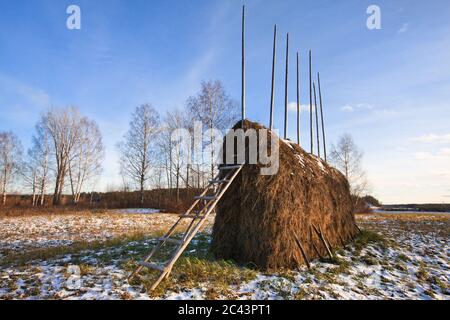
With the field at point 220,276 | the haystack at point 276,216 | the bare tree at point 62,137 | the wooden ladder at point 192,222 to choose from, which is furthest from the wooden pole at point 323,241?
the bare tree at point 62,137

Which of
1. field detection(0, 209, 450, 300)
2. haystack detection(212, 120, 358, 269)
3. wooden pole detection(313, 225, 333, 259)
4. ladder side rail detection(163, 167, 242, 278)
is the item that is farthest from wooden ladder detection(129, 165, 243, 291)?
wooden pole detection(313, 225, 333, 259)

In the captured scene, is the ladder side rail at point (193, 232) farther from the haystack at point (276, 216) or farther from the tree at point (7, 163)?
the tree at point (7, 163)

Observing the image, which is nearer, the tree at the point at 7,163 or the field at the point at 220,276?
the field at the point at 220,276

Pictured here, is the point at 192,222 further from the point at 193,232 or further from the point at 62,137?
the point at 62,137

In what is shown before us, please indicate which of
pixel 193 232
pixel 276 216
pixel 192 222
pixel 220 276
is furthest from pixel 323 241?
pixel 193 232

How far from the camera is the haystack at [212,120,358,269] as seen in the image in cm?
569

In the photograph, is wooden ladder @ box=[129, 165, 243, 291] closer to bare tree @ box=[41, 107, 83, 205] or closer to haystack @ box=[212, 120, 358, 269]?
haystack @ box=[212, 120, 358, 269]

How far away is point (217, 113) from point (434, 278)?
17.3 m

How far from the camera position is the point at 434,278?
5.75m

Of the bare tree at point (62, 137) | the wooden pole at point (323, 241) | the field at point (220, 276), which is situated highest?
the bare tree at point (62, 137)

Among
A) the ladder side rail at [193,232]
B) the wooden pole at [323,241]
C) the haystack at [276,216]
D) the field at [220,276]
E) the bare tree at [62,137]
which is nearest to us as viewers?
the field at [220,276]

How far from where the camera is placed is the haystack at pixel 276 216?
5.69 metres
